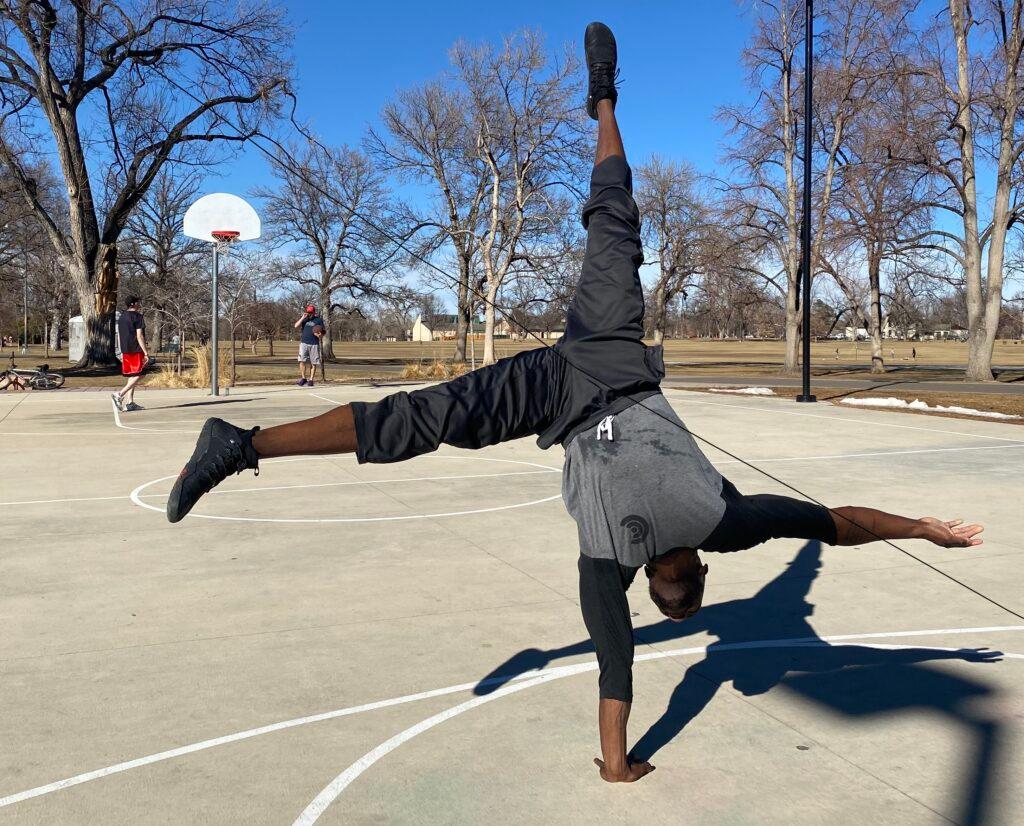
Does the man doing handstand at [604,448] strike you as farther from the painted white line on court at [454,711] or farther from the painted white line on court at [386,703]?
the painted white line on court at [386,703]

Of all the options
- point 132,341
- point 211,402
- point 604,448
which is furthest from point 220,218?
point 604,448

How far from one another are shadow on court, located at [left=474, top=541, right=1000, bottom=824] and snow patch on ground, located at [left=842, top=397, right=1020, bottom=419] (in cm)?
1465

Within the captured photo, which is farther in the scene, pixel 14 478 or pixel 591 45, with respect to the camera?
pixel 14 478

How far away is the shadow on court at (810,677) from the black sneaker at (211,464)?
1653 mm

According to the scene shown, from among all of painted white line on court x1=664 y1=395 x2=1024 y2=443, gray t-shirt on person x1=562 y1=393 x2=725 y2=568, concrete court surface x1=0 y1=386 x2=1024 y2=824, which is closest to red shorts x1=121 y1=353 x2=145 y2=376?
concrete court surface x1=0 y1=386 x2=1024 y2=824

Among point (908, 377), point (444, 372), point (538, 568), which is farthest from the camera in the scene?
point (908, 377)

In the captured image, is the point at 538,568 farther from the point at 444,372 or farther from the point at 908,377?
the point at 908,377

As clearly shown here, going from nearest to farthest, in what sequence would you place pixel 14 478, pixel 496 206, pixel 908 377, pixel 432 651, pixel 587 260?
pixel 587 260 < pixel 432 651 < pixel 14 478 < pixel 908 377 < pixel 496 206

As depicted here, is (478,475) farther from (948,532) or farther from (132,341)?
(132,341)

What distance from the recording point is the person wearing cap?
24484 mm

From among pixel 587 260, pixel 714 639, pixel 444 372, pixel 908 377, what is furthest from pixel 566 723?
pixel 908 377

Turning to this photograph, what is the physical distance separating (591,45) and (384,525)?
483cm

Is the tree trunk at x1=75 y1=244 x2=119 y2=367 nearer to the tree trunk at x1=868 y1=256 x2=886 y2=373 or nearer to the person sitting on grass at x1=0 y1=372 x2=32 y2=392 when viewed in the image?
the person sitting on grass at x1=0 y1=372 x2=32 y2=392

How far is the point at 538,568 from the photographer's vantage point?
6.53 meters
